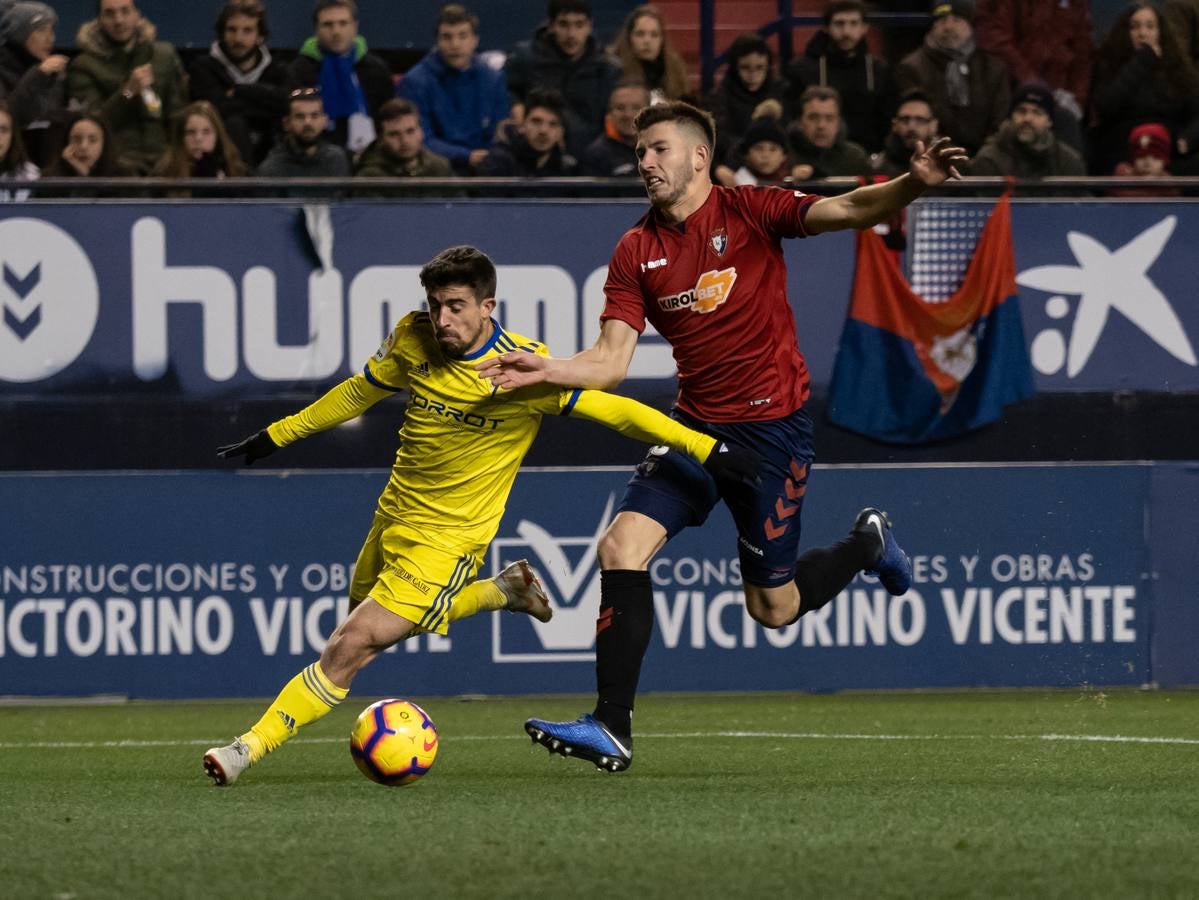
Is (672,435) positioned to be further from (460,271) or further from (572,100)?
(572,100)

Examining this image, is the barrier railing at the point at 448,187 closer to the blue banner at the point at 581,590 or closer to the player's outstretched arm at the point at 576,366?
the blue banner at the point at 581,590

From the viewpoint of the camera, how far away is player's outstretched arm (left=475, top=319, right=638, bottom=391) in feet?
22.0

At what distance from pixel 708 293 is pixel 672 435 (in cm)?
68

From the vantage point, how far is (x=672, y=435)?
22.8 feet

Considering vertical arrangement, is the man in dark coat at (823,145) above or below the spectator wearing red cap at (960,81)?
below

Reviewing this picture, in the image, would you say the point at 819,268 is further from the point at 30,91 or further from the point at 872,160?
the point at 30,91

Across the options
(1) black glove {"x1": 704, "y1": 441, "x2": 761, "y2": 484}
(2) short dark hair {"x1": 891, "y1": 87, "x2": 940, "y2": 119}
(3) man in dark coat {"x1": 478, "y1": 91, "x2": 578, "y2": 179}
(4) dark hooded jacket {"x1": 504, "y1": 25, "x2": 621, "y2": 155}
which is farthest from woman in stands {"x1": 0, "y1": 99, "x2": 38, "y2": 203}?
(1) black glove {"x1": 704, "y1": 441, "x2": 761, "y2": 484}

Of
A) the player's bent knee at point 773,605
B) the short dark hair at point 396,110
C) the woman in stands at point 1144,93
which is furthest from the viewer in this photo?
the woman in stands at point 1144,93

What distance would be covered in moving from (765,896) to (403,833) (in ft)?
4.49

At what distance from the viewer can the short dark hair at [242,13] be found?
1312 cm

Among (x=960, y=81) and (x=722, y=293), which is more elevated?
(x=960, y=81)

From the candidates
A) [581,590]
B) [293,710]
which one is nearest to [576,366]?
[293,710]

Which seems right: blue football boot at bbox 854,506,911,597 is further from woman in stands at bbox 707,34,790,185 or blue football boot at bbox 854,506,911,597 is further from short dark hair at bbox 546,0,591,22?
short dark hair at bbox 546,0,591,22

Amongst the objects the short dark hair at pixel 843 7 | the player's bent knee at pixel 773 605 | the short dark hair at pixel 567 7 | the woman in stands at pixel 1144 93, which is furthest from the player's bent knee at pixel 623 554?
the woman in stands at pixel 1144 93
